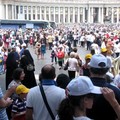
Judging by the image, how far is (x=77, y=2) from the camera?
9456 centimetres

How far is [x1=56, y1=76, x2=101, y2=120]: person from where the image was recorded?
3674mm

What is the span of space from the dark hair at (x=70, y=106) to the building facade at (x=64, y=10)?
8279cm

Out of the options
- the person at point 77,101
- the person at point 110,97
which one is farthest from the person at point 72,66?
the person at point 77,101

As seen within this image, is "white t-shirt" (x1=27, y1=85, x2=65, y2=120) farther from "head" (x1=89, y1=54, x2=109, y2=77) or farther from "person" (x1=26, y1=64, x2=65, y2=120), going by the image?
"head" (x1=89, y1=54, x2=109, y2=77)

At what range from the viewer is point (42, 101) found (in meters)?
5.25

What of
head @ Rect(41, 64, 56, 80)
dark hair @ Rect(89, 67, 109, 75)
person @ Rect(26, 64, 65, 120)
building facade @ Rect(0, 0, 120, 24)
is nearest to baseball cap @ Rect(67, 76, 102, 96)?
dark hair @ Rect(89, 67, 109, 75)

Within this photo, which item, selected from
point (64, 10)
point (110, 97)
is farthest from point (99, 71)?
point (64, 10)

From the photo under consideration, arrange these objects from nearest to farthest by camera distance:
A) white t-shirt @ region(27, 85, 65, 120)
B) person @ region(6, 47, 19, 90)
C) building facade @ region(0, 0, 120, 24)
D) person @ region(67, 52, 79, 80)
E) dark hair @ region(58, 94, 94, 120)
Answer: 1. dark hair @ region(58, 94, 94, 120)
2. white t-shirt @ region(27, 85, 65, 120)
3. person @ region(6, 47, 19, 90)
4. person @ region(67, 52, 79, 80)
5. building facade @ region(0, 0, 120, 24)

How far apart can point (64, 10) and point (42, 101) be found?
3570 inches

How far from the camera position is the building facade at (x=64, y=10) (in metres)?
88.7

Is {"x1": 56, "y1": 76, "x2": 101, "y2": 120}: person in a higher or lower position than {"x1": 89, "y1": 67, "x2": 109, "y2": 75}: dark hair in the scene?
lower

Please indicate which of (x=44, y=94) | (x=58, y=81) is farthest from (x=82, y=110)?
(x=58, y=81)

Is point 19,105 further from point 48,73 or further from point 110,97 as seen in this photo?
point 110,97

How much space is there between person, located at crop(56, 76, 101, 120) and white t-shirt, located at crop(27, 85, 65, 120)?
1340 millimetres
